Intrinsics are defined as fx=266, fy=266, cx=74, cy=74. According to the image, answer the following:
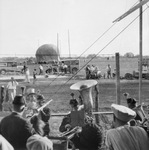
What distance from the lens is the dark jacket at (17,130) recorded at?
4.25 metres

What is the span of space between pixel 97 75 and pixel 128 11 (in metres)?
17.9

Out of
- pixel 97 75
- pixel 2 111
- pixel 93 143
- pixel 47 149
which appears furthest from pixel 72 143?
pixel 97 75

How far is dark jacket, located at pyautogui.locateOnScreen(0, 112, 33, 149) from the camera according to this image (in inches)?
167

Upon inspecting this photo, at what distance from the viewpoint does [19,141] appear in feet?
14.1

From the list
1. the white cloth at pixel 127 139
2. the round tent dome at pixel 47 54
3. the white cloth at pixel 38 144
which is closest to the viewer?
the white cloth at pixel 127 139

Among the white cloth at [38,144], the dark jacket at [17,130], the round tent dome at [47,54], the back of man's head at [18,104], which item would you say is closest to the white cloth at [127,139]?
the white cloth at [38,144]

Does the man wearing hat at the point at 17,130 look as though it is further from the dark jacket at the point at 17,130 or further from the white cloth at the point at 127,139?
the white cloth at the point at 127,139

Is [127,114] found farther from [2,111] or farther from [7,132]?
[2,111]

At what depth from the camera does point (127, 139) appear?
308 centimetres

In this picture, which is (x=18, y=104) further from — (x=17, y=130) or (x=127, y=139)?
(x=127, y=139)

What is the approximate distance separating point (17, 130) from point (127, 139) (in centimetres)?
194

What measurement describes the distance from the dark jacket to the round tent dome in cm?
4963

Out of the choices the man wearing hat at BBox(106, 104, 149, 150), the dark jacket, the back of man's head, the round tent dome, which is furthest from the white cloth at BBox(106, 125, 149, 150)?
the round tent dome

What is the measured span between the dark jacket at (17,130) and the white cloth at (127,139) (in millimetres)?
1607
